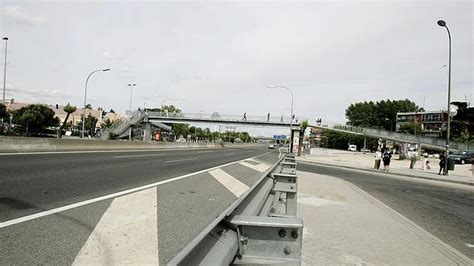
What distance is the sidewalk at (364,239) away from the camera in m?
5.54

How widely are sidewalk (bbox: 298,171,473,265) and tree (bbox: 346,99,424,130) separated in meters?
125

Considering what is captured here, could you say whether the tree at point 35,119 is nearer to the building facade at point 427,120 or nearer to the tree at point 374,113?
the tree at point 374,113

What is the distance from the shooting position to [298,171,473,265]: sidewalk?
18.2 feet

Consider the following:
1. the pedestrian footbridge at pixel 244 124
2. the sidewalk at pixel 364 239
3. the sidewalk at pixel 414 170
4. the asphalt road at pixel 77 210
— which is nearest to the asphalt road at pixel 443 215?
the sidewalk at pixel 364 239

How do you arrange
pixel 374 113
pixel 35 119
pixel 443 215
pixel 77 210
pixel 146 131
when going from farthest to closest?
pixel 374 113, pixel 146 131, pixel 35 119, pixel 443 215, pixel 77 210

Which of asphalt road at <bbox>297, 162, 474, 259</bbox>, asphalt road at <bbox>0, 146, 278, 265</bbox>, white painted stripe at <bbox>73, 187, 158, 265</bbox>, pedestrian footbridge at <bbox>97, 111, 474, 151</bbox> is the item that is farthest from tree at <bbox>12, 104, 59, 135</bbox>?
white painted stripe at <bbox>73, 187, 158, 265</bbox>

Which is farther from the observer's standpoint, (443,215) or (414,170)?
(414,170)

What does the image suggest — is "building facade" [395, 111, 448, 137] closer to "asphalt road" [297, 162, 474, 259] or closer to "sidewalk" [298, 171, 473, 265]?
"asphalt road" [297, 162, 474, 259]

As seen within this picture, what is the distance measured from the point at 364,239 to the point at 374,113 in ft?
431

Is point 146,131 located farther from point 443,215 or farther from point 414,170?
point 443,215

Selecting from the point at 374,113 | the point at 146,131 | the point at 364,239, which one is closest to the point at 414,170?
the point at 364,239

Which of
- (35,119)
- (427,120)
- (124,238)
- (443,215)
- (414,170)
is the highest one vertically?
(427,120)

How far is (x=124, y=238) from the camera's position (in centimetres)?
537

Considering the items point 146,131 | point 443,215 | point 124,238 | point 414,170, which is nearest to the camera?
point 124,238
